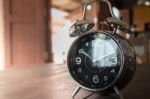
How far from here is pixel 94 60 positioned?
58cm

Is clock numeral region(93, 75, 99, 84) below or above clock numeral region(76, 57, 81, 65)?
below

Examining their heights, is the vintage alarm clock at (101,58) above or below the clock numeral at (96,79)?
above

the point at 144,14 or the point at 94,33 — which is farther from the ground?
the point at 144,14

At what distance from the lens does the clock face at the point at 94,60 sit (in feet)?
1.84

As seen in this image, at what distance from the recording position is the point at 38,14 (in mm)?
3996

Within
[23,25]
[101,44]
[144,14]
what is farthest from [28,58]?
[144,14]

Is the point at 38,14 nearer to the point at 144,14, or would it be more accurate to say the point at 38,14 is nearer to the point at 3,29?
the point at 3,29

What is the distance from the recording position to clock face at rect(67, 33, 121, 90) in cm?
56

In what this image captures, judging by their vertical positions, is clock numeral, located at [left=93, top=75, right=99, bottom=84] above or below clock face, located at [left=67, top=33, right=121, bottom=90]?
→ below

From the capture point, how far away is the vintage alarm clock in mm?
558

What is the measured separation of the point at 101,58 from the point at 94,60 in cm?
2

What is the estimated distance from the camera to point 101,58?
58 centimetres

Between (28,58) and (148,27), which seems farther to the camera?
(148,27)

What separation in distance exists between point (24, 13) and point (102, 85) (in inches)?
136
